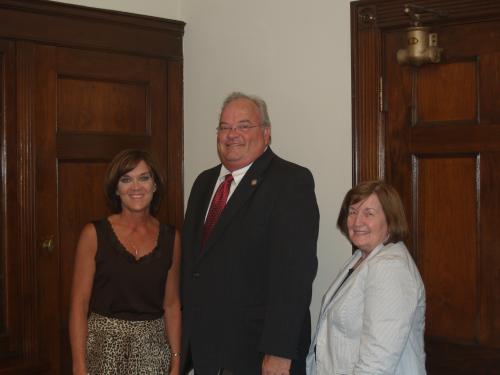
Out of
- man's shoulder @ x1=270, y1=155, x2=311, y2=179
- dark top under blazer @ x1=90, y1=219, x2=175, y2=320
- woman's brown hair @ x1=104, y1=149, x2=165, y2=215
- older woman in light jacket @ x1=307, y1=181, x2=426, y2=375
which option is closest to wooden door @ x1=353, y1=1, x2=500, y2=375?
man's shoulder @ x1=270, y1=155, x2=311, y2=179

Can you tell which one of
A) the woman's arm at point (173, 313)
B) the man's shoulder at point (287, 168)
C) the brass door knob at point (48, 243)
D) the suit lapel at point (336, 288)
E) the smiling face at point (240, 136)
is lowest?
the woman's arm at point (173, 313)

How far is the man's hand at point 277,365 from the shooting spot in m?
2.49

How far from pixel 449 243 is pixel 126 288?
1218mm

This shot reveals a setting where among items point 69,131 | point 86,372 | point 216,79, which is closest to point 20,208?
point 69,131

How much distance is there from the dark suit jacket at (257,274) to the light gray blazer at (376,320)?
0.18 m

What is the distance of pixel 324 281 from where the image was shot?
126 inches

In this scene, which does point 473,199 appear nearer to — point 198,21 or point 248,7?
point 248,7

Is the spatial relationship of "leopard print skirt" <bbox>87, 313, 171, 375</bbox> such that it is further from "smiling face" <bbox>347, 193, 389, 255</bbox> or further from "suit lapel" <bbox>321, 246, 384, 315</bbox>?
"smiling face" <bbox>347, 193, 389, 255</bbox>

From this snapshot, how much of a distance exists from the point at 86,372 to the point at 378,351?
1.10 meters

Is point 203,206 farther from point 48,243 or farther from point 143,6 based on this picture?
point 143,6

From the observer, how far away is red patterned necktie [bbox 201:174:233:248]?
8.82ft

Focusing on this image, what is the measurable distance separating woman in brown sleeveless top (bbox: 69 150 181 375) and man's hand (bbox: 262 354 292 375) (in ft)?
1.33

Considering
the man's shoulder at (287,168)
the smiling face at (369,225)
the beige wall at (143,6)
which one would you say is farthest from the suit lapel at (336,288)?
the beige wall at (143,6)

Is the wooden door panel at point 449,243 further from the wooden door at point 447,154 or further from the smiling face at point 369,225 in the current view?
the smiling face at point 369,225
